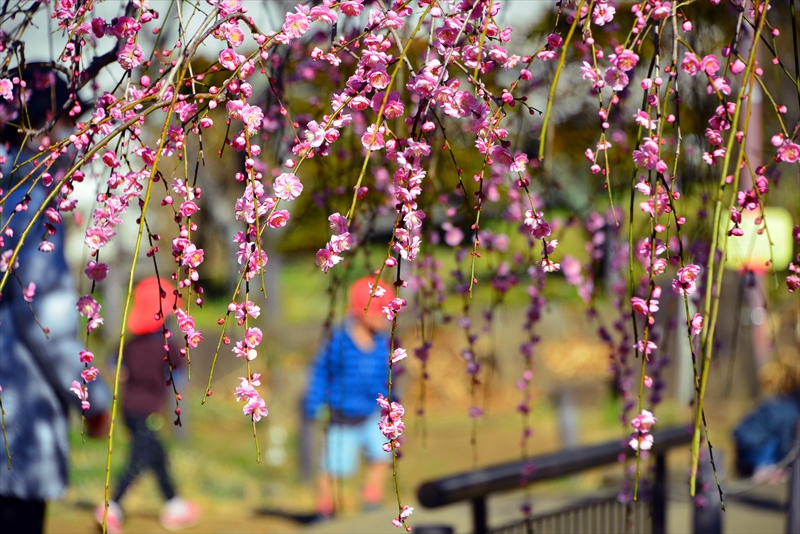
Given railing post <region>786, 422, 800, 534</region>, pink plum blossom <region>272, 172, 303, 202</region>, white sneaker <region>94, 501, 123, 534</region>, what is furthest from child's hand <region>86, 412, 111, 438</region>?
railing post <region>786, 422, 800, 534</region>

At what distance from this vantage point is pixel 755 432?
6.59m

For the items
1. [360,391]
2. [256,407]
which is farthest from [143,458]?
[256,407]

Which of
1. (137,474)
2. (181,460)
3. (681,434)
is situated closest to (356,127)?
(681,434)

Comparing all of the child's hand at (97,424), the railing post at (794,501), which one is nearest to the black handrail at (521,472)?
the railing post at (794,501)

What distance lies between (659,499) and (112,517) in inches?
124

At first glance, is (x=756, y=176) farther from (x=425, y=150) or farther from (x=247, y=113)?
(x=247, y=113)

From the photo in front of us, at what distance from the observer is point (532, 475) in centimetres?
310

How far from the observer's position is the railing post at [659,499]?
363 centimetres

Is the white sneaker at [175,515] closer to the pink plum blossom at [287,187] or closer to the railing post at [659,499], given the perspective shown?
the railing post at [659,499]

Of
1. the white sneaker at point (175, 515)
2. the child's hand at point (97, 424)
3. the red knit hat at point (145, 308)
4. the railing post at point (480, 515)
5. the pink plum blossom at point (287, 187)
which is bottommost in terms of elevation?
the railing post at point (480, 515)

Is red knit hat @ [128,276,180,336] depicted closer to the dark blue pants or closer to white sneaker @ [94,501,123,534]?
the dark blue pants

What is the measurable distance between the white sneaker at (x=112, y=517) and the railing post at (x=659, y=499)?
9.73ft

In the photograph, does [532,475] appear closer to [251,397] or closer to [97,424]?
[97,424]

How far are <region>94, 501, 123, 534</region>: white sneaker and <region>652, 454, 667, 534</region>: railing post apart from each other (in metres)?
2.97
